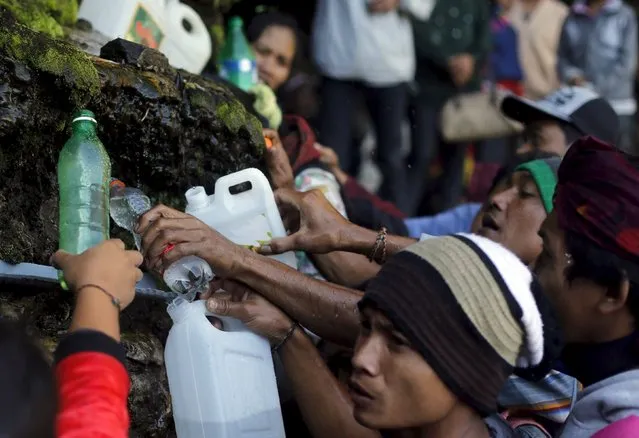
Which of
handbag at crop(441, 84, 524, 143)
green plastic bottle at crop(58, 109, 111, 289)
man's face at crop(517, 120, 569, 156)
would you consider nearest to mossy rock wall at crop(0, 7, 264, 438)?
green plastic bottle at crop(58, 109, 111, 289)

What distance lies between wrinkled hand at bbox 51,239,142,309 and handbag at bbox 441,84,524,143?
574cm

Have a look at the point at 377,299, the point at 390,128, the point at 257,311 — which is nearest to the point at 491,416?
the point at 377,299

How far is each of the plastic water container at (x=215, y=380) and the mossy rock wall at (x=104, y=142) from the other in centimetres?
40

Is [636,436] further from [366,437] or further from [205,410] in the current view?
[205,410]

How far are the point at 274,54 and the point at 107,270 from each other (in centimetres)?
438

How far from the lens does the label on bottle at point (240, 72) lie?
5.85 meters

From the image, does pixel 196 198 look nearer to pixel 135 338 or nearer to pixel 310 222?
pixel 310 222

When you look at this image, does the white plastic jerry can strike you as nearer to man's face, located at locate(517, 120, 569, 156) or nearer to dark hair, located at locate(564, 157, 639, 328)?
dark hair, located at locate(564, 157, 639, 328)

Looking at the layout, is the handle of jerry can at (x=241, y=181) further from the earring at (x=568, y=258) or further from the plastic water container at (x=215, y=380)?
the earring at (x=568, y=258)

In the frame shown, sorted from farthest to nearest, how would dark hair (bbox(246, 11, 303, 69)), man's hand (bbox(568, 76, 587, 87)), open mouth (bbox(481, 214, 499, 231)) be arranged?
man's hand (bbox(568, 76, 587, 87)) < dark hair (bbox(246, 11, 303, 69)) < open mouth (bbox(481, 214, 499, 231))

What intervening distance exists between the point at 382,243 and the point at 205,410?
1157 millimetres

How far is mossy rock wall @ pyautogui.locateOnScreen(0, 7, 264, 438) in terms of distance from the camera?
3371 mm

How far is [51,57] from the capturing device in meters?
3.45

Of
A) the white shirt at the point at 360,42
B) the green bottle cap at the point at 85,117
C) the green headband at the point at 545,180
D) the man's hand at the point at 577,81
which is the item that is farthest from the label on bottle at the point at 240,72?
the man's hand at the point at 577,81
